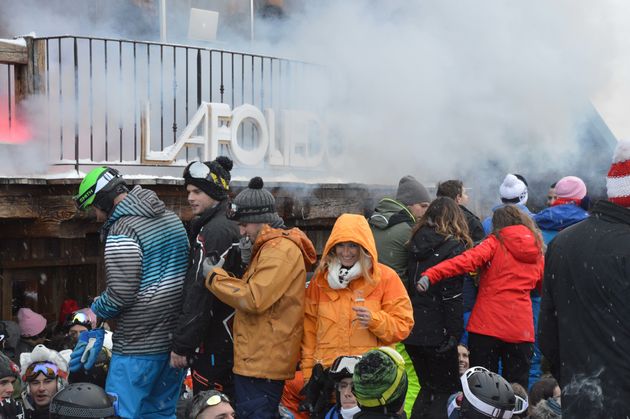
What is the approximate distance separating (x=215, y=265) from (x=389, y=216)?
1.76 meters

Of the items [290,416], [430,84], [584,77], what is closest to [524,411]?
[290,416]

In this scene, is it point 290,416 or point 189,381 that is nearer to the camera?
point 290,416

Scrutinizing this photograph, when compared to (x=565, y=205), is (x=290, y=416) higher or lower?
lower

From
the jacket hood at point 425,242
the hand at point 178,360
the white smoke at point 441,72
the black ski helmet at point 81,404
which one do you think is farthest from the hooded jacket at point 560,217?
the black ski helmet at point 81,404

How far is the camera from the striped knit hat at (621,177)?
3557 mm

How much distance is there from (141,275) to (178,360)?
503 mm

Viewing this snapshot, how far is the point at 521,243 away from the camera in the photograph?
20.3 ft

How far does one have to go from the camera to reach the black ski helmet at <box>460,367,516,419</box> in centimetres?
440

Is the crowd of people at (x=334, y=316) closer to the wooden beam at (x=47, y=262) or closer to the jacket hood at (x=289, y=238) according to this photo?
the jacket hood at (x=289, y=238)

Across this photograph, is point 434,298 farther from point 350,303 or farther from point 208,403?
point 208,403

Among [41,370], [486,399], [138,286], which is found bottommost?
[41,370]

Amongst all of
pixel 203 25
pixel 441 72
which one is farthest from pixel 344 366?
pixel 203 25

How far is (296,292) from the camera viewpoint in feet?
16.2

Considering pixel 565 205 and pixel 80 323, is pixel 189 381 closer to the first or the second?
pixel 80 323
